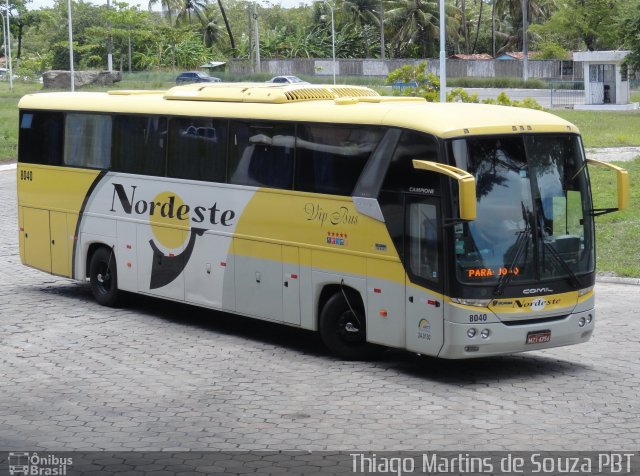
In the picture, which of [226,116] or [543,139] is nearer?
[543,139]

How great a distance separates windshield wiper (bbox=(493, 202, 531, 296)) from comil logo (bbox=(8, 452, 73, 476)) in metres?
5.02

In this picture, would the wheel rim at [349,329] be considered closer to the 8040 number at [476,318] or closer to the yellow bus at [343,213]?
the yellow bus at [343,213]

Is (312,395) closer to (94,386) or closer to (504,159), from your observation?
(94,386)

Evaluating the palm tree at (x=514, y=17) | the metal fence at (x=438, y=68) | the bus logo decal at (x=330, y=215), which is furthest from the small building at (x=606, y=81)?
the bus logo decal at (x=330, y=215)

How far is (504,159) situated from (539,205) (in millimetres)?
630

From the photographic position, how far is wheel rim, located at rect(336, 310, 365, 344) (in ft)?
47.0

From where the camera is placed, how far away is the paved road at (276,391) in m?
10.8

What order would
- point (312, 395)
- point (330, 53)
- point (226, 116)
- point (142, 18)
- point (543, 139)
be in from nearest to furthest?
1. point (312, 395)
2. point (543, 139)
3. point (226, 116)
4. point (142, 18)
5. point (330, 53)

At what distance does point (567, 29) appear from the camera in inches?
3280

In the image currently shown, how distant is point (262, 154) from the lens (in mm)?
15398

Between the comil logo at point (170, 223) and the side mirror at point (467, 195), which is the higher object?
the side mirror at point (467, 195)

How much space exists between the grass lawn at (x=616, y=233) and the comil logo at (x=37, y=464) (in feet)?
40.2

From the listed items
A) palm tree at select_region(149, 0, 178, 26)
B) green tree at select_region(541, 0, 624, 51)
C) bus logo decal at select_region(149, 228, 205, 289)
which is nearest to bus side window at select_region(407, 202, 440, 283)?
bus logo decal at select_region(149, 228, 205, 289)

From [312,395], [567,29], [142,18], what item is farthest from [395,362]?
[142,18]
